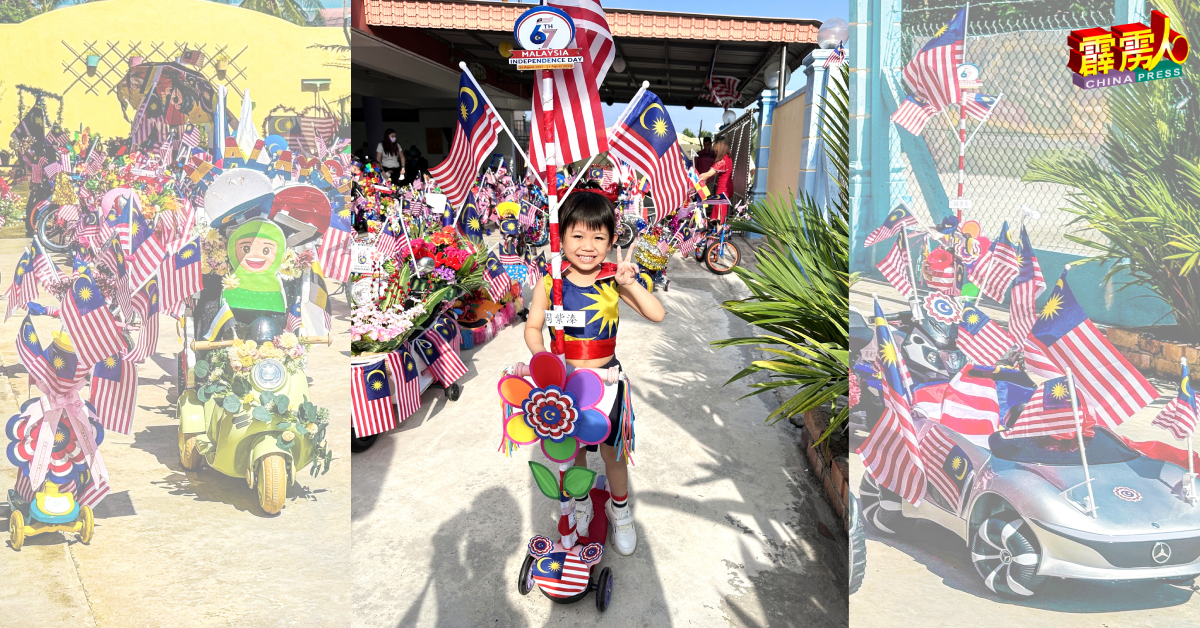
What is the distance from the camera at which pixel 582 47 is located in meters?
2.32

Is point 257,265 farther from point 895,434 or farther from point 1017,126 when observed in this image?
point 1017,126

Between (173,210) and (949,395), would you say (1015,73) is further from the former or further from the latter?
(173,210)

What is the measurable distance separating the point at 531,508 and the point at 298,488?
178 centimetres

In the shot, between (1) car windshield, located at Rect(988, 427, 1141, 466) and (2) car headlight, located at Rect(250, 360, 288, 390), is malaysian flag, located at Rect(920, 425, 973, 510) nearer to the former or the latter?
(1) car windshield, located at Rect(988, 427, 1141, 466)

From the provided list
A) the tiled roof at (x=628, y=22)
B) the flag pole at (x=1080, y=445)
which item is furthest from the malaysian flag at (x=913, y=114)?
the tiled roof at (x=628, y=22)

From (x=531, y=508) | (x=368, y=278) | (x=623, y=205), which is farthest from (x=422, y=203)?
(x=531, y=508)

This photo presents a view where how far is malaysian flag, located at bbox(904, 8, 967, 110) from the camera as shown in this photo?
1351 mm

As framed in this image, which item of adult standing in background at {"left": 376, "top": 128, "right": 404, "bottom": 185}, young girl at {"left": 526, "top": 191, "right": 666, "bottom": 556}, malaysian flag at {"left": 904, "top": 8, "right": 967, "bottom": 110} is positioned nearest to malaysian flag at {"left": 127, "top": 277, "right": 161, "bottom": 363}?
young girl at {"left": 526, "top": 191, "right": 666, "bottom": 556}

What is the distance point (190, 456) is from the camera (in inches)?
56.6

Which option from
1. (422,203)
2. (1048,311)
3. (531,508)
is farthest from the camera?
(422,203)

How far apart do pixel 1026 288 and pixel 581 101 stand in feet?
5.24

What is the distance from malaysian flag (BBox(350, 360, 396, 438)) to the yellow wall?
7.37 feet

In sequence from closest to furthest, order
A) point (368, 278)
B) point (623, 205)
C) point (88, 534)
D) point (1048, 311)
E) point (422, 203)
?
point (1048, 311) < point (88, 534) < point (368, 278) < point (422, 203) < point (623, 205)

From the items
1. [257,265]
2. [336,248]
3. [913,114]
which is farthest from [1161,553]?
[257,265]
